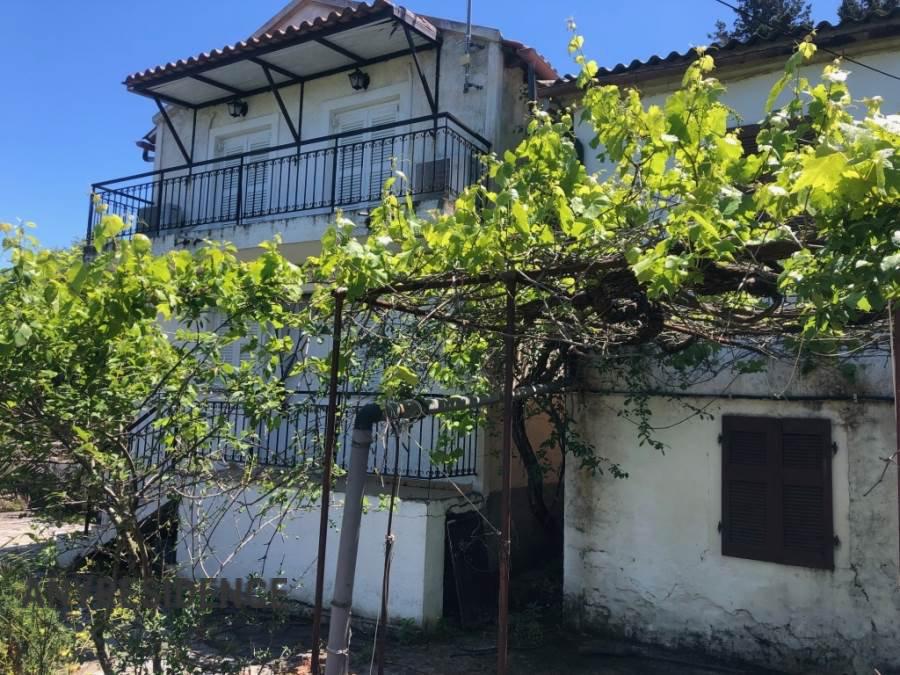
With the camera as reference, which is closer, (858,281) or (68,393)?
(858,281)

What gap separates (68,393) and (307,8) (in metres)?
10.1

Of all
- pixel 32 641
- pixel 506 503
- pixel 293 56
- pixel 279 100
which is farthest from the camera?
pixel 279 100

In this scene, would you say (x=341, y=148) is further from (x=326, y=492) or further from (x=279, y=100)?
(x=326, y=492)

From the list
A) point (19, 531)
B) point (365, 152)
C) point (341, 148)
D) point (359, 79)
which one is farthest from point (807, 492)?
point (19, 531)

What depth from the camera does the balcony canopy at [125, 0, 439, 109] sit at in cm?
852

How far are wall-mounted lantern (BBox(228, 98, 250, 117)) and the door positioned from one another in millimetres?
1717

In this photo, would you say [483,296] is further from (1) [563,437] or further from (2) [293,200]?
(2) [293,200]

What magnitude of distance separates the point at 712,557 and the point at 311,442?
3706 millimetres

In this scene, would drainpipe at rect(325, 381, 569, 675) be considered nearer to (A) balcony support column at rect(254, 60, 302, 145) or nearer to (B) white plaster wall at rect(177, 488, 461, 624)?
(B) white plaster wall at rect(177, 488, 461, 624)

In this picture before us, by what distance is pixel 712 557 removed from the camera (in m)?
6.03

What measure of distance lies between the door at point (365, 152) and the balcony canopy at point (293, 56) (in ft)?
2.15

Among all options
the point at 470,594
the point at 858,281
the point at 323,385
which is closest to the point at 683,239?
the point at 858,281

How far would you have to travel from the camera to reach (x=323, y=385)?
4895 mm

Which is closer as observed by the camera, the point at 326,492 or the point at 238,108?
the point at 326,492
